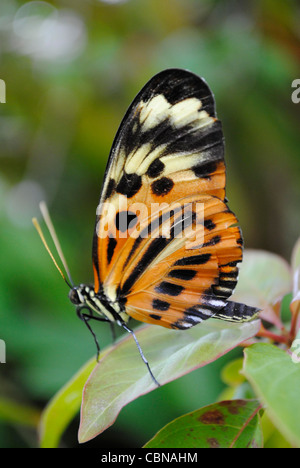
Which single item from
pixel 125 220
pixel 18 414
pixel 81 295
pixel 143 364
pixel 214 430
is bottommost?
pixel 18 414

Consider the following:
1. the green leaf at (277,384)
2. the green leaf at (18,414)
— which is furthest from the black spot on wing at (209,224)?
the green leaf at (18,414)

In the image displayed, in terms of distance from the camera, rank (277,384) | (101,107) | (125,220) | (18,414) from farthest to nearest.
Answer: (101,107) → (18,414) → (125,220) → (277,384)

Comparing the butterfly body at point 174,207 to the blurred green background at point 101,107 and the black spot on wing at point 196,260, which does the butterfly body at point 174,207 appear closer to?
the black spot on wing at point 196,260

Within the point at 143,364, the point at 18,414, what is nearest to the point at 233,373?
the point at 143,364

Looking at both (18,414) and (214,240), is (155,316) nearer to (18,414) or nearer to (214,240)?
(214,240)

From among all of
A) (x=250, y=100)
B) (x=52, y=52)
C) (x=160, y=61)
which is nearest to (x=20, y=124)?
(x=52, y=52)

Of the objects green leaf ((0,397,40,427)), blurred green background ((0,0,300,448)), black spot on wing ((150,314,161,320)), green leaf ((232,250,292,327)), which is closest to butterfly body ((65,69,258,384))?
black spot on wing ((150,314,161,320))
